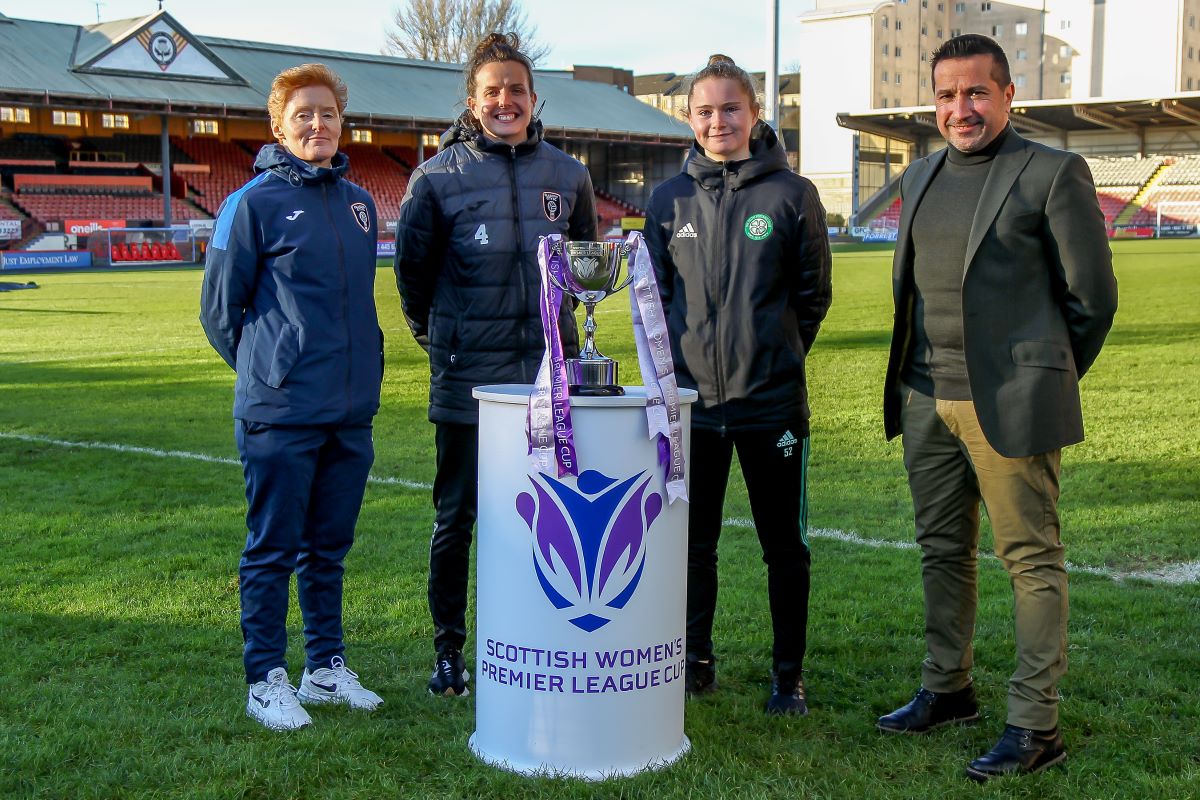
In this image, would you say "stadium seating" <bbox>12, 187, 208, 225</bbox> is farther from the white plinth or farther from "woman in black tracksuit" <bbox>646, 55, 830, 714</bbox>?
the white plinth

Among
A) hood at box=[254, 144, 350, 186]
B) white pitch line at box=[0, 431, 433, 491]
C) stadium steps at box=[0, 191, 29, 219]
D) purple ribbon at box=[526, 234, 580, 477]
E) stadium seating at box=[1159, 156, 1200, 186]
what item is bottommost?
white pitch line at box=[0, 431, 433, 491]

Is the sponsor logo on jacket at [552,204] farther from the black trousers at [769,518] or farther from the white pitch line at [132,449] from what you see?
the white pitch line at [132,449]

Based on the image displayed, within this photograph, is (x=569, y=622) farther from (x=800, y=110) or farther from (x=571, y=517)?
(x=800, y=110)

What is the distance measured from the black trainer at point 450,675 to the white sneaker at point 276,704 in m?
0.45

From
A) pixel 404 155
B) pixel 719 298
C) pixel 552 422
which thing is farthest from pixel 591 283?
pixel 404 155

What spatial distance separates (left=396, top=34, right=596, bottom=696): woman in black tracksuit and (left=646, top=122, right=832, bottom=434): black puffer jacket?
0.43m

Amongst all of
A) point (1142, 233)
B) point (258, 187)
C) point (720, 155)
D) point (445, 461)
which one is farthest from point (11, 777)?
point (1142, 233)

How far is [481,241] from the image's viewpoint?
13.1ft

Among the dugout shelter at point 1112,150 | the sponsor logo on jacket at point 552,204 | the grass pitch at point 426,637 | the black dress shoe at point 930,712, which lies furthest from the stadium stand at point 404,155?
the black dress shoe at point 930,712

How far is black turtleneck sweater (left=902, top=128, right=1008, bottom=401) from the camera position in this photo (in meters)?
3.53

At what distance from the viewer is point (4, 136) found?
43781 millimetres

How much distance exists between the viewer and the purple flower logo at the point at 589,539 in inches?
129

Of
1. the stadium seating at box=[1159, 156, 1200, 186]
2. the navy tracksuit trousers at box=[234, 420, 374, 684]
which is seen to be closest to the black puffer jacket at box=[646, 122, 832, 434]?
the navy tracksuit trousers at box=[234, 420, 374, 684]

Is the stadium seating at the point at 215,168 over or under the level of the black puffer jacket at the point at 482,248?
over
